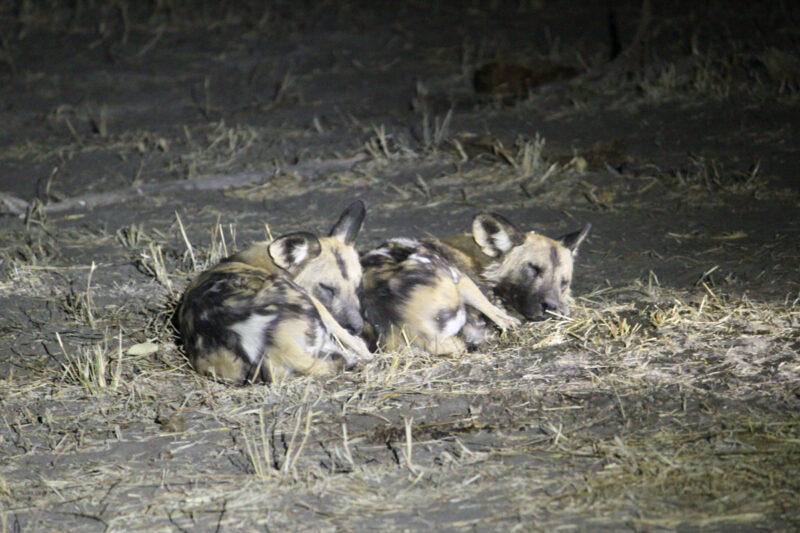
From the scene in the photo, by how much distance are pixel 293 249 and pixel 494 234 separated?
2.90 feet

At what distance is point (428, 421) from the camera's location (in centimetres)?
306

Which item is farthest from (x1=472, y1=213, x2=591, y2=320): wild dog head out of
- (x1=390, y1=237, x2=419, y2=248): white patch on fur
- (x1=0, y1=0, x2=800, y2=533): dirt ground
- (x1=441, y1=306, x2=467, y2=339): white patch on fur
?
(x1=441, y1=306, x2=467, y2=339): white patch on fur

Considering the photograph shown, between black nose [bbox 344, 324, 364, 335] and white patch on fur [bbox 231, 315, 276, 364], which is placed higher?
white patch on fur [bbox 231, 315, 276, 364]

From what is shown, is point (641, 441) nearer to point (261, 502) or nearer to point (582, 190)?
point (261, 502)

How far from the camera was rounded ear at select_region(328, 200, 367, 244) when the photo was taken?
401cm

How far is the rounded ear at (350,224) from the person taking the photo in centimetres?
401

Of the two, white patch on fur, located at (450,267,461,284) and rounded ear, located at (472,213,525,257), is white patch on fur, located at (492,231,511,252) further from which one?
white patch on fur, located at (450,267,461,284)

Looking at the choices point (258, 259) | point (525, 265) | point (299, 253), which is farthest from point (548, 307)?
point (258, 259)

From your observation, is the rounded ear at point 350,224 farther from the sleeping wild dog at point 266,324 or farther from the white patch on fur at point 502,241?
the white patch on fur at point 502,241

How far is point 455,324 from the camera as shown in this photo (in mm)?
3727

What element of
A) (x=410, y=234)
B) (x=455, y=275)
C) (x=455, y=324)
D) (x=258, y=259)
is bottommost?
(x=410, y=234)

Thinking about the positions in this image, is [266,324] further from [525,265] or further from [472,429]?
[525,265]

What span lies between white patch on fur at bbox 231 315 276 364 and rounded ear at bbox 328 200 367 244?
0.83 m

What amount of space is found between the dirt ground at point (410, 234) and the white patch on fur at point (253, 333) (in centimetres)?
12
